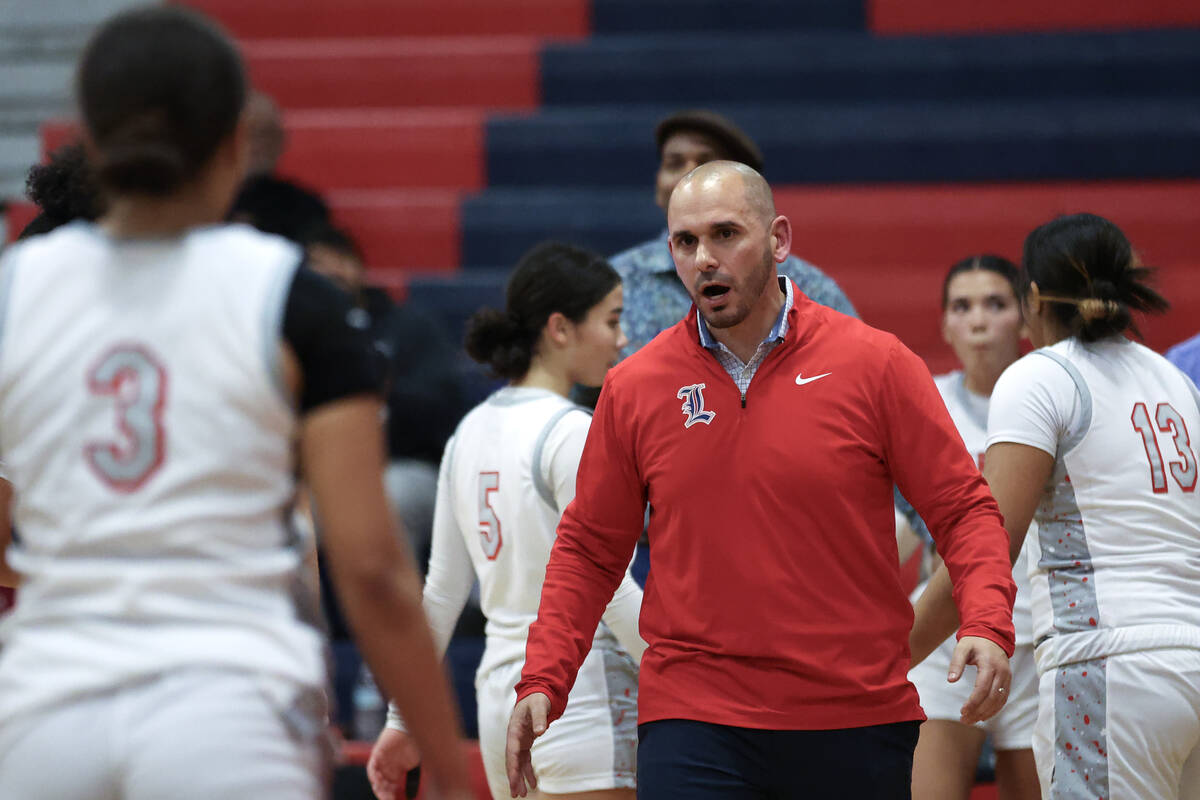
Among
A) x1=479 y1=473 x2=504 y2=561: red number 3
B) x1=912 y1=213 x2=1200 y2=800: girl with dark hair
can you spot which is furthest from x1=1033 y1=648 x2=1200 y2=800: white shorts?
x1=479 y1=473 x2=504 y2=561: red number 3

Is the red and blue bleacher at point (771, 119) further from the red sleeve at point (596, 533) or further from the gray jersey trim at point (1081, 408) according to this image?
the red sleeve at point (596, 533)

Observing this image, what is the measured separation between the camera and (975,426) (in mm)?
3947

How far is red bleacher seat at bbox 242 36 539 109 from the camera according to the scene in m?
7.59

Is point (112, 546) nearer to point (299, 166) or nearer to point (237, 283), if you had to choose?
point (237, 283)

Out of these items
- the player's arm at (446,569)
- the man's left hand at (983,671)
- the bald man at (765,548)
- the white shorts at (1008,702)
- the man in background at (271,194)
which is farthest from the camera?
the man in background at (271,194)

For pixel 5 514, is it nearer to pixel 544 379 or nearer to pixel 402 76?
pixel 544 379

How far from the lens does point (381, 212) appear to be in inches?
275

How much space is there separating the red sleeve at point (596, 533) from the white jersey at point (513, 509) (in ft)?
0.95

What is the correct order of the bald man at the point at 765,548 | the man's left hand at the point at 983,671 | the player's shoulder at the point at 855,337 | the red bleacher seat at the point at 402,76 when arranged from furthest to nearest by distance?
1. the red bleacher seat at the point at 402,76
2. the player's shoulder at the point at 855,337
3. the bald man at the point at 765,548
4. the man's left hand at the point at 983,671

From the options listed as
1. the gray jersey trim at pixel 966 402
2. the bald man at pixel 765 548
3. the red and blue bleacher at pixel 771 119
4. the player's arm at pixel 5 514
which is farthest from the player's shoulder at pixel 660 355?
the red and blue bleacher at pixel 771 119

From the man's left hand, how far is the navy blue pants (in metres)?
0.17

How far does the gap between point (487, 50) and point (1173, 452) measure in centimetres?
538

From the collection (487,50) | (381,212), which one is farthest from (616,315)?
(487,50)

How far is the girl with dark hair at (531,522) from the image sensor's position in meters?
3.01
